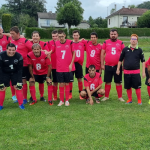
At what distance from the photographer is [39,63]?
6.00 metres

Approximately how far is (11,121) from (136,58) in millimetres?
3665

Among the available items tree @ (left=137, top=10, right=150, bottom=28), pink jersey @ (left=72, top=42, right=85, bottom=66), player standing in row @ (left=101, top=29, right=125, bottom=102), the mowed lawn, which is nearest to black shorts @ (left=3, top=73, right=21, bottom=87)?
the mowed lawn

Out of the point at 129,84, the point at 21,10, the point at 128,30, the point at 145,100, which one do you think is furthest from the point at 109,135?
the point at 21,10

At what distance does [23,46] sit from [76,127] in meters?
2.96

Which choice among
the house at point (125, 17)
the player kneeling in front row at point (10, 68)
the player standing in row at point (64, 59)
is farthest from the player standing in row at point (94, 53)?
the house at point (125, 17)

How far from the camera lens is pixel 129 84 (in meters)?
5.92

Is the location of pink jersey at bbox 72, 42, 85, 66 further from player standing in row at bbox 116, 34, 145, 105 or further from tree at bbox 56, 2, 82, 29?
tree at bbox 56, 2, 82, 29

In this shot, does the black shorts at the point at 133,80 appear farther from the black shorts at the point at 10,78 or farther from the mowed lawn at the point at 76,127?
the black shorts at the point at 10,78

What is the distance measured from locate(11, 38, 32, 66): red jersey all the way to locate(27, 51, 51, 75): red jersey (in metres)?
0.19

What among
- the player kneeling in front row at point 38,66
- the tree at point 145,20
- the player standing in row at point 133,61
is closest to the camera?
the player standing in row at point 133,61

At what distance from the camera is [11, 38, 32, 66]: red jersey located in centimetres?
586

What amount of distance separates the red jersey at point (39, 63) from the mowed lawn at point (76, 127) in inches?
38.7

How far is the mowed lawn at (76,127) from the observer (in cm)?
353

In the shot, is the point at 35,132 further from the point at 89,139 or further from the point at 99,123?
the point at 99,123
